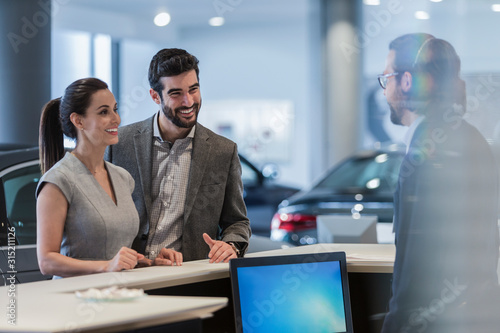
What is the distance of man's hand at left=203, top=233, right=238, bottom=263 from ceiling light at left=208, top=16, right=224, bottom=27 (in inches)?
411

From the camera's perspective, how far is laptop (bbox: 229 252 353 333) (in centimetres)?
219

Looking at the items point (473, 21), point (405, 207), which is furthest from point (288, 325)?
point (473, 21)

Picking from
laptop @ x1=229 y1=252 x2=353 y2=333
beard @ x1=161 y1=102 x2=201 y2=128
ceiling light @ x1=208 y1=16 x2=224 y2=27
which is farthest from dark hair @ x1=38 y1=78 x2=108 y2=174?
ceiling light @ x1=208 y1=16 x2=224 y2=27

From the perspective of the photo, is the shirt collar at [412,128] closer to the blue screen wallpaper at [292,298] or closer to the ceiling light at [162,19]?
the blue screen wallpaper at [292,298]

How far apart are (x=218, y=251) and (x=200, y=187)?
0.31 metres

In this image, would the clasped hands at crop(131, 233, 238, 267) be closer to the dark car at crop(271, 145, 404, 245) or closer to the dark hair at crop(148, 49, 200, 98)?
the dark hair at crop(148, 49, 200, 98)

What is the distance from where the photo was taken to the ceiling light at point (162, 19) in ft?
38.4

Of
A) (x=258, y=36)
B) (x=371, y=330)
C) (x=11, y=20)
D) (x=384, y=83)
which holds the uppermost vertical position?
(x=258, y=36)

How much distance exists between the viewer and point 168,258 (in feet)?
7.66

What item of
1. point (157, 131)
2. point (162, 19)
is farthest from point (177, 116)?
point (162, 19)

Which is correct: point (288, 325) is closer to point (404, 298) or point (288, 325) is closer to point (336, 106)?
point (404, 298)

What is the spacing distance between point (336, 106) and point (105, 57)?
4323 millimetres

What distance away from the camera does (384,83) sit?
212 centimetres

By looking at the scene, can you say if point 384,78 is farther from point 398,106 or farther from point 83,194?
point 83,194
